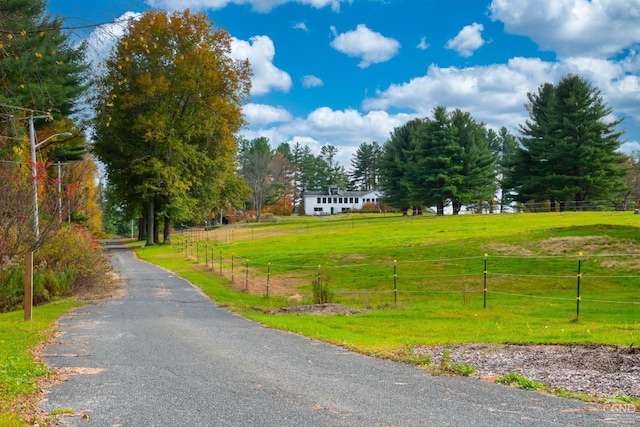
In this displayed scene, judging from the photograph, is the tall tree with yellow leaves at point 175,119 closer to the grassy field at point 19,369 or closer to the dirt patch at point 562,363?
the grassy field at point 19,369

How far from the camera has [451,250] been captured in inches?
1344

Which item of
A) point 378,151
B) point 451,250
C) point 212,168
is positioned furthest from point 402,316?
point 378,151

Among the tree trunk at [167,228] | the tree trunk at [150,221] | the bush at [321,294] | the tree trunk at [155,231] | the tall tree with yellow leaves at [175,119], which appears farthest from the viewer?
the tree trunk at [155,231]

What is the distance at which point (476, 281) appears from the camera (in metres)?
25.5

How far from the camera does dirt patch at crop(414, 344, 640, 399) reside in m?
7.53

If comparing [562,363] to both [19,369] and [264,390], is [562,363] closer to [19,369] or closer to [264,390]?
[264,390]

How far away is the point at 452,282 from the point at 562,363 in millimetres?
16822

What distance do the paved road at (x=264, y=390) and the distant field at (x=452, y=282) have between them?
225 centimetres

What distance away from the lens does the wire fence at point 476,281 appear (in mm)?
21125

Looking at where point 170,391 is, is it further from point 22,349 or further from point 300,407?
point 22,349

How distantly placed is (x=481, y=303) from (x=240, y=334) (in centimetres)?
1051

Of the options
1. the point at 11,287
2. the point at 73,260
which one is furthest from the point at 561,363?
the point at 73,260

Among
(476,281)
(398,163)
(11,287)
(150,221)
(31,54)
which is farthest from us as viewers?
(398,163)

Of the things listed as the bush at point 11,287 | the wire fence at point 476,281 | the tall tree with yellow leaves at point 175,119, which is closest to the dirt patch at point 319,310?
the wire fence at point 476,281
